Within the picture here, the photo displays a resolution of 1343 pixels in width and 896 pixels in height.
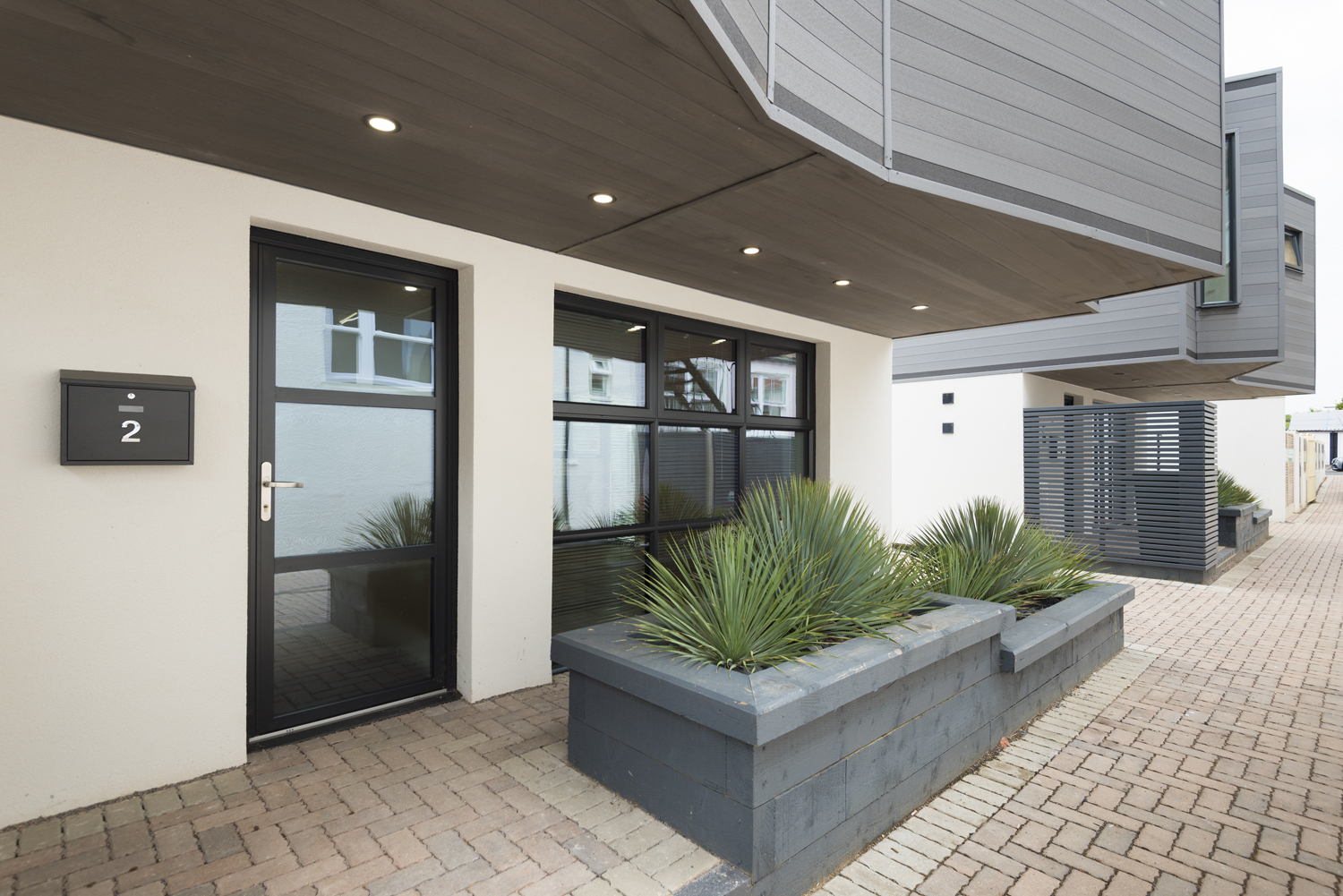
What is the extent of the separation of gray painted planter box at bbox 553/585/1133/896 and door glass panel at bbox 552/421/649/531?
4.70ft

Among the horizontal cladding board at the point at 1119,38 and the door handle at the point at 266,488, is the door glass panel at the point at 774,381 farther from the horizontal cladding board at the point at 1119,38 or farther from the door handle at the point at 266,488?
the door handle at the point at 266,488

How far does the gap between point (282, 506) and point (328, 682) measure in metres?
0.89

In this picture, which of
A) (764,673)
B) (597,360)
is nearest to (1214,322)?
(597,360)

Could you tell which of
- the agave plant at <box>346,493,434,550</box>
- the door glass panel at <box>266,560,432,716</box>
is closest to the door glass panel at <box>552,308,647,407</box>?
the agave plant at <box>346,493,434,550</box>

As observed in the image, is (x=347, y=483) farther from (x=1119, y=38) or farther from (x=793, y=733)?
(x=1119, y=38)

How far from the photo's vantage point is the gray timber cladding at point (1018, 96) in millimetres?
2490

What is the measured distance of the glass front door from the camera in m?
3.06

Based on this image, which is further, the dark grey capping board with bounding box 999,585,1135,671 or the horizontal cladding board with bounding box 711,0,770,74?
the dark grey capping board with bounding box 999,585,1135,671

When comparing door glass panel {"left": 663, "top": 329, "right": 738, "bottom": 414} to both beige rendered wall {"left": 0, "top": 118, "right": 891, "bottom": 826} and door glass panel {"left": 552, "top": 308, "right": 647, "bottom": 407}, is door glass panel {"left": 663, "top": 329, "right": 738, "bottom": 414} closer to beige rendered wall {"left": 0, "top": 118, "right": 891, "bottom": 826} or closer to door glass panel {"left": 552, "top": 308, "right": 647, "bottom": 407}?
door glass panel {"left": 552, "top": 308, "right": 647, "bottom": 407}

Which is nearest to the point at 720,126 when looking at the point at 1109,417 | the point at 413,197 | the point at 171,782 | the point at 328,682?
the point at 413,197

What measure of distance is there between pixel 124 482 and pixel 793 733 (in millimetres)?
2673

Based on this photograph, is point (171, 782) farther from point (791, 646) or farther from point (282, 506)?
A: point (791, 646)

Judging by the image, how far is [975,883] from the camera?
2184mm

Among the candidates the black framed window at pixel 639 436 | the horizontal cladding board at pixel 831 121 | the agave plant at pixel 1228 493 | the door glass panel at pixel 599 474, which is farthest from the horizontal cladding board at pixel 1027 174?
Answer: the agave plant at pixel 1228 493
